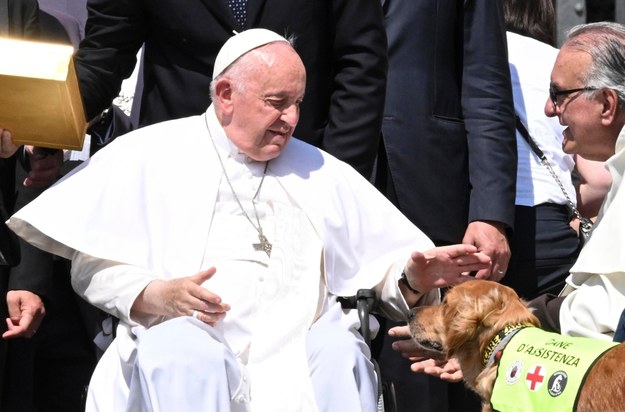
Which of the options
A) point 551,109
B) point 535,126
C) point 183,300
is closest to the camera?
point 183,300

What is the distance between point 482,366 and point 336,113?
52.5 inches

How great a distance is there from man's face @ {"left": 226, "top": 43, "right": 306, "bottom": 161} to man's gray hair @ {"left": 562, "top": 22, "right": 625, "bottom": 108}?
1.14 m

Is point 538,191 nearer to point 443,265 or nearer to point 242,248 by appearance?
point 443,265

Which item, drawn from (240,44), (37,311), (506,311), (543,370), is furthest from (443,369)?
(37,311)

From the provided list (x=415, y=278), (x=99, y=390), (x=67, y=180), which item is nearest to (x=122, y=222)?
(x=67, y=180)

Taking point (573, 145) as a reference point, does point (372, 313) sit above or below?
below

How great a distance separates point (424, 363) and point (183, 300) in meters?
1.19

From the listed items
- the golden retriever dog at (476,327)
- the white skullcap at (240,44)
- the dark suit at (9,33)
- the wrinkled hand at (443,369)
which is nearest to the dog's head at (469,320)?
the golden retriever dog at (476,327)

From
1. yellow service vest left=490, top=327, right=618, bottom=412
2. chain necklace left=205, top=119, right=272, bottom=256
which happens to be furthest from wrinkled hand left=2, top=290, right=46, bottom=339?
yellow service vest left=490, top=327, right=618, bottom=412

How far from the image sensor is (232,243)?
6.45 metres

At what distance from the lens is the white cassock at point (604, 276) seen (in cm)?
609

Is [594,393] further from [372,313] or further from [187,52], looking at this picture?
[187,52]

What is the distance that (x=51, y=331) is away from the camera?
7.55m

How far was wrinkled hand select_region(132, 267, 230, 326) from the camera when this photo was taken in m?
5.98
